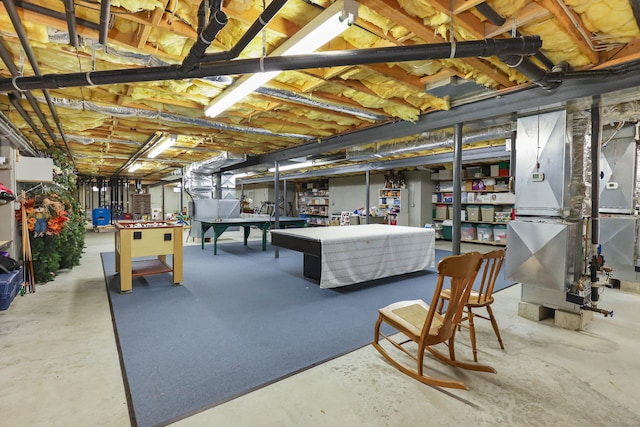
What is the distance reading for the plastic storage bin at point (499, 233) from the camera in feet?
25.9

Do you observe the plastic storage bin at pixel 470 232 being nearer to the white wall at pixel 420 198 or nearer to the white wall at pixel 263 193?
the white wall at pixel 420 198

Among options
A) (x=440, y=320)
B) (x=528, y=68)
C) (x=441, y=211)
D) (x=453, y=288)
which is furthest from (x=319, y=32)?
(x=441, y=211)

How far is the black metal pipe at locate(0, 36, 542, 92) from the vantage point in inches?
75.5

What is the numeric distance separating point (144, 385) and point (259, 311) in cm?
147

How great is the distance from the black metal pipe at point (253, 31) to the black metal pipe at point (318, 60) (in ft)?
0.20

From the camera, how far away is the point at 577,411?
1.86m

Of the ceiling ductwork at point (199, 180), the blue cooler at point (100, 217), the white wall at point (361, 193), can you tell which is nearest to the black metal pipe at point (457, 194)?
the white wall at point (361, 193)

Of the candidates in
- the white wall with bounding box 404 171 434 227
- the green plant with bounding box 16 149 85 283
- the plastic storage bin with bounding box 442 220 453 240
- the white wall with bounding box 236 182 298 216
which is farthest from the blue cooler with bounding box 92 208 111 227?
the plastic storage bin with bounding box 442 220 453 240

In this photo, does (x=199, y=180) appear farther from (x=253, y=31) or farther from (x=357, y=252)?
(x=253, y=31)

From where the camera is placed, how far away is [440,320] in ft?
7.66

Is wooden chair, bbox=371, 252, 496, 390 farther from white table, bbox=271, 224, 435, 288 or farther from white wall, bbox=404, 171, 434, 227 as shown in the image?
white wall, bbox=404, 171, 434, 227

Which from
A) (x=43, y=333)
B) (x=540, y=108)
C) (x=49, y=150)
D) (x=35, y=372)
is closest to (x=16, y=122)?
(x=49, y=150)

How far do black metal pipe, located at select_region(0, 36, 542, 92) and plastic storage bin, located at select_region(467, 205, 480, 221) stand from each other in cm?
709

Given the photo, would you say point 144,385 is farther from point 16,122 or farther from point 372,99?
point 16,122
